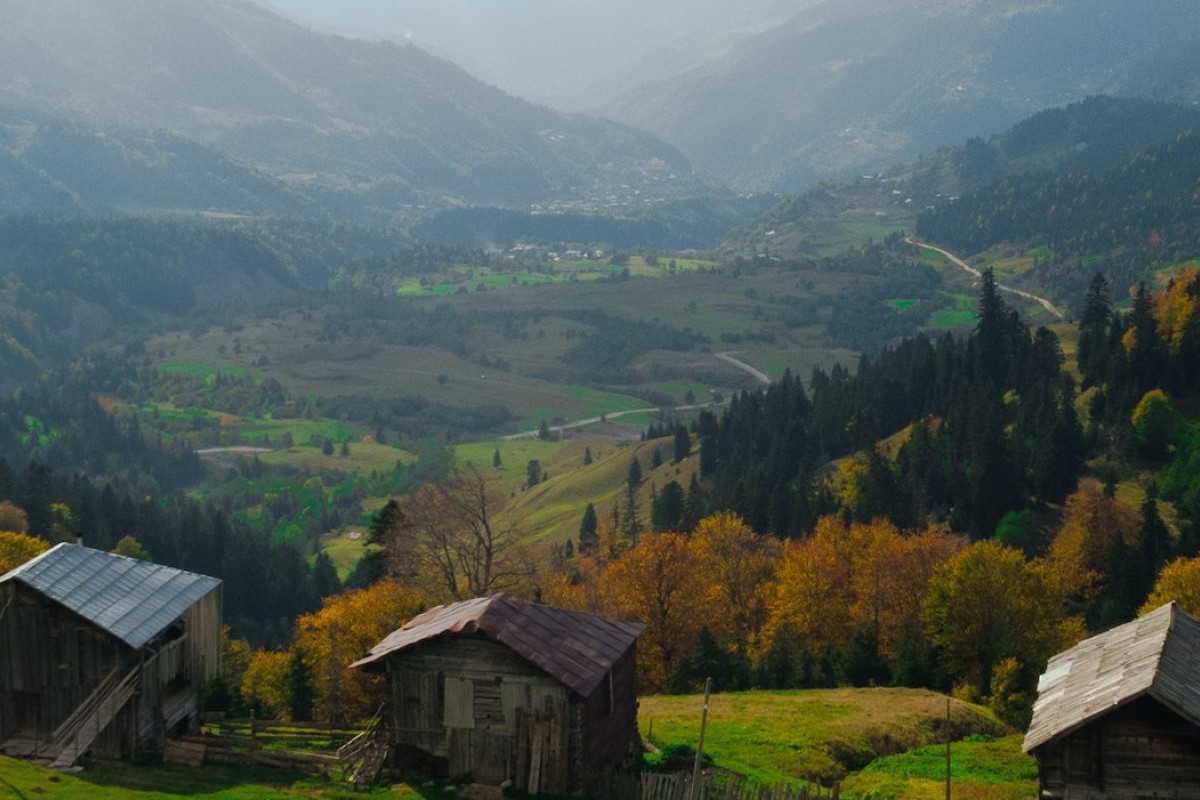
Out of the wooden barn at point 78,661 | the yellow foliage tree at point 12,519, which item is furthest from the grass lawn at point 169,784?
the yellow foliage tree at point 12,519

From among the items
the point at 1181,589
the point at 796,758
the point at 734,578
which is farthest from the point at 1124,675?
the point at 734,578

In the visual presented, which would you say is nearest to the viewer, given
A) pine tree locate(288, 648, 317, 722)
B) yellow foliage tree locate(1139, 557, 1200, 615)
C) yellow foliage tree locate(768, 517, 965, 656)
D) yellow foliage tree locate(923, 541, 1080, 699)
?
pine tree locate(288, 648, 317, 722)

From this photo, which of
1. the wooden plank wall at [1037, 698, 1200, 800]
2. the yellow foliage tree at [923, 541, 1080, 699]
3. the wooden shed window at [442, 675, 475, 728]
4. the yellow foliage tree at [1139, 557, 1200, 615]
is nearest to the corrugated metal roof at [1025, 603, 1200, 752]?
the wooden plank wall at [1037, 698, 1200, 800]

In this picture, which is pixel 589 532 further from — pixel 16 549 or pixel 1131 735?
pixel 1131 735

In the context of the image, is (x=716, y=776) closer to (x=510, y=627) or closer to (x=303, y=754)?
(x=510, y=627)

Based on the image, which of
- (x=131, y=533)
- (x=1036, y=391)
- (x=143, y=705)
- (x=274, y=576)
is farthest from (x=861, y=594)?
(x=131, y=533)

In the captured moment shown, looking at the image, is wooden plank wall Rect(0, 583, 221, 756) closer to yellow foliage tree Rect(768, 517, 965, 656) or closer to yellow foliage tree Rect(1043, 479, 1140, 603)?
yellow foliage tree Rect(768, 517, 965, 656)

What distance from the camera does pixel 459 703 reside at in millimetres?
46500

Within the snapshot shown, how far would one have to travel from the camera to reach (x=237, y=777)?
45.2 metres

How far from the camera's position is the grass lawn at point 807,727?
53562 mm

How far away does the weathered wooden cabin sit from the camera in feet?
149

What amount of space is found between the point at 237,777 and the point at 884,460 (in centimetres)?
9260

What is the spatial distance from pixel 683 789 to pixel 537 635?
24.7ft

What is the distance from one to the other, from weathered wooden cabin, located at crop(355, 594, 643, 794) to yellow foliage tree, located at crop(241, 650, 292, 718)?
59.1ft
